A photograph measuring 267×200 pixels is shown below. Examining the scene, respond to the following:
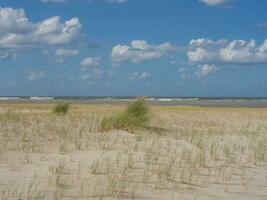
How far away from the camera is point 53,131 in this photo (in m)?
14.4

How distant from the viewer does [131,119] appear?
1653cm

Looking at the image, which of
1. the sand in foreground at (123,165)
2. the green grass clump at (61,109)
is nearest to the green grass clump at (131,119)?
the sand in foreground at (123,165)

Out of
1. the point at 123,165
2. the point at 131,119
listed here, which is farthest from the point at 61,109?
the point at 123,165

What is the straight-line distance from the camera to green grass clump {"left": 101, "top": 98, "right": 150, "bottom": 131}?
16188 millimetres

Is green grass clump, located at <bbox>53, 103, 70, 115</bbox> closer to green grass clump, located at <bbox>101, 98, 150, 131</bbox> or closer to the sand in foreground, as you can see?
green grass clump, located at <bbox>101, 98, 150, 131</bbox>

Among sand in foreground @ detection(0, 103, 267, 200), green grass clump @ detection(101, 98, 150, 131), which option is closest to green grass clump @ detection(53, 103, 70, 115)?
green grass clump @ detection(101, 98, 150, 131)

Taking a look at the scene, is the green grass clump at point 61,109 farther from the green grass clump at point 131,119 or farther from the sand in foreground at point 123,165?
the sand in foreground at point 123,165

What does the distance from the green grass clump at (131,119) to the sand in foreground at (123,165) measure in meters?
0.81

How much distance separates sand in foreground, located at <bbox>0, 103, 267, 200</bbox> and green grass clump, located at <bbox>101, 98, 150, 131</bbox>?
81 cm

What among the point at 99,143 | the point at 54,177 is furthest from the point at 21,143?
the point at 54,177

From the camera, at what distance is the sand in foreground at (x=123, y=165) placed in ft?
25.5

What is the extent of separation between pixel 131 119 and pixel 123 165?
266 inches

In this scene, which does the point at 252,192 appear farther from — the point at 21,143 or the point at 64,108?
the point at 64,108

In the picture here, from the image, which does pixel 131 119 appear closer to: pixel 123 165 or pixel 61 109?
pixel 123 165
